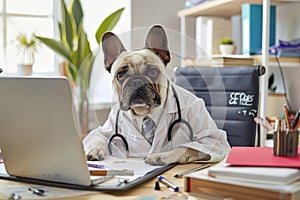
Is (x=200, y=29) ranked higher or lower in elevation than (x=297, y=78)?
higher

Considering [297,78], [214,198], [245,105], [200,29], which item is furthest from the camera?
[200,29]

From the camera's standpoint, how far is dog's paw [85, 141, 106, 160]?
Answer: 130cm

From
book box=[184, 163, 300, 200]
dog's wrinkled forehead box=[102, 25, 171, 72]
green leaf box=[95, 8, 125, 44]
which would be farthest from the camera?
green leaf box=[95, 8, 125, 44]

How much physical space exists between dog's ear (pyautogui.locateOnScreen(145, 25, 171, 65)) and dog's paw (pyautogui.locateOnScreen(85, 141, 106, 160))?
28 centimetres

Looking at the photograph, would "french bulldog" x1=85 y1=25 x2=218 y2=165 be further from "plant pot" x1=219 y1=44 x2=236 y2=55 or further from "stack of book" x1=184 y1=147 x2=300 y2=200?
"plant pot" x1=219 y1=44 x2=236 y2=55

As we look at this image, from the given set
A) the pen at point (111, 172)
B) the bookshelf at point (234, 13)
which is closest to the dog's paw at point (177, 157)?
the pen at point (111, 172)

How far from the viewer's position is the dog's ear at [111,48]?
1.29 metres

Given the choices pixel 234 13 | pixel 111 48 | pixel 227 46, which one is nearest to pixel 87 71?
pixel 111 48

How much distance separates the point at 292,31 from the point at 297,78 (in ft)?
0.78

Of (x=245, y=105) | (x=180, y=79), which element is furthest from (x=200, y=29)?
(x=180, y=79)

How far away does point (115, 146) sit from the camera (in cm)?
133

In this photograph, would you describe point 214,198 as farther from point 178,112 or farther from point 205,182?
point 178,112

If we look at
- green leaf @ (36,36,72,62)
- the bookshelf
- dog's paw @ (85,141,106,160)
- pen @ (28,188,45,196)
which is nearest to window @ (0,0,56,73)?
green leaf @ (36,36,72,62)

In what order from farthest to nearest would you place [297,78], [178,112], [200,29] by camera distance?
1. [200,29]
2. [297,78]
3. [178,112]
